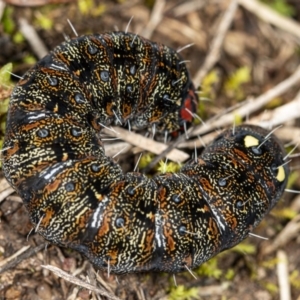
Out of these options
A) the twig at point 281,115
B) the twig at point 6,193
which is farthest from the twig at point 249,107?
the twig at point 6,193

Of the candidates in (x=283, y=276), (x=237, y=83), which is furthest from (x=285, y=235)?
(x=237, y=83)

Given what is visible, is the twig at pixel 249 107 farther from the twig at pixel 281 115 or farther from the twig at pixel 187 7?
the twig at pixel 187 7

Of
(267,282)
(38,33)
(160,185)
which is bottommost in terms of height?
(267,282)

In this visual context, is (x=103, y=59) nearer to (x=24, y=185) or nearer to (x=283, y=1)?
(x=24, y=185)

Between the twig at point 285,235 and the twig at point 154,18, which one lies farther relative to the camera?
the twig at point 154,18

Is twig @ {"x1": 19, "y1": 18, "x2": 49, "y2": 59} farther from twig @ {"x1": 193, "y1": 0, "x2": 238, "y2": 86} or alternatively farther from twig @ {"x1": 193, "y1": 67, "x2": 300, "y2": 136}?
twig @ {"x1": 193, "y1": 67, "x2": 300, "y2": 136}

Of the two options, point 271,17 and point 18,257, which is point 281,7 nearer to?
point 271,17

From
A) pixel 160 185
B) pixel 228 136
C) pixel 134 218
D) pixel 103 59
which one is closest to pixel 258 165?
pixel 228 136
